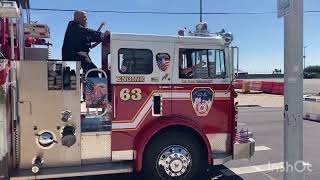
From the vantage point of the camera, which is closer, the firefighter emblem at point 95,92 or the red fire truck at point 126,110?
the red fire truck at point 126,110

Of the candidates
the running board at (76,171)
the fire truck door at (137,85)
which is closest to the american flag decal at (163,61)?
the fire truck door at (137,85)

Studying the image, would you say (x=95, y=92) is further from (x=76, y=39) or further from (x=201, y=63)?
(x=201, y=63)

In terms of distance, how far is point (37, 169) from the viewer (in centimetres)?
544

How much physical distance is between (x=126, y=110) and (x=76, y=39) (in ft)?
4.60

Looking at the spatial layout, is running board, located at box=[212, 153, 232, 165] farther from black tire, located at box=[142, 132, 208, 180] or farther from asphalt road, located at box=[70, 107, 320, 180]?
asphalt road, located at box=[70, 107, 320, 180]

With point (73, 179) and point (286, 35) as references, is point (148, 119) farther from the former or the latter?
point (286, 35)

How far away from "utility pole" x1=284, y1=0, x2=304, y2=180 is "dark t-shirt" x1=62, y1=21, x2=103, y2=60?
3.05 metres

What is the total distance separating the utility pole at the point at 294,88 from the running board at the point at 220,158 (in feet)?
5.60

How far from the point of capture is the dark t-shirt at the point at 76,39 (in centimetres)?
632

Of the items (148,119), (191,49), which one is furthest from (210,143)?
(191,49)

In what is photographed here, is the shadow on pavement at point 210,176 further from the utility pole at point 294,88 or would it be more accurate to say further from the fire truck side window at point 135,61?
the utility pole at point 294,88

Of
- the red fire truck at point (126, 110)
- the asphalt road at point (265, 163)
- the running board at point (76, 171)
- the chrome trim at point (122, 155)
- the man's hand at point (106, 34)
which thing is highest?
the man's hand at point (106, 34)

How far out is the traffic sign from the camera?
4.46 meters

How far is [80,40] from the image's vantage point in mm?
6340
